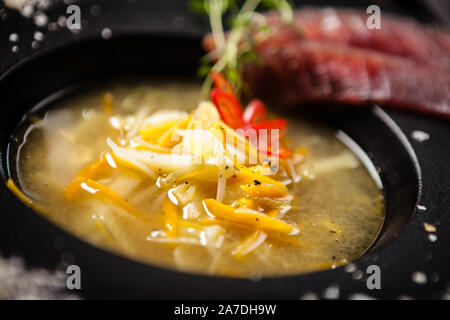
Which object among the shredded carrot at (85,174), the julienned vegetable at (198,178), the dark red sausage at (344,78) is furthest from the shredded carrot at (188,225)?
the dark red sausage at (344,78)

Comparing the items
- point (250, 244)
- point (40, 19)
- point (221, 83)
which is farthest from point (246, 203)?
point (40, 19)

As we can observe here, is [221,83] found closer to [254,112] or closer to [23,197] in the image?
[254,112]

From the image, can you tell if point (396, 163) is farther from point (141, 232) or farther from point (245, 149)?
point (141, 232)

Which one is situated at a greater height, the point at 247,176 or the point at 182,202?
the point at 247,176

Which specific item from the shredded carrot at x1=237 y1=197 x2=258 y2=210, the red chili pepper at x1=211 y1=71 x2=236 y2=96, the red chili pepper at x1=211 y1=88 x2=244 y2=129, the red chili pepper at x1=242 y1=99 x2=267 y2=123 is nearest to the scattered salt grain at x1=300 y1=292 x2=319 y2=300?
the shredded carrot at x1=237 y1=197 x2=258 y2=210

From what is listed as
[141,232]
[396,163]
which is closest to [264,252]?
[141,232]

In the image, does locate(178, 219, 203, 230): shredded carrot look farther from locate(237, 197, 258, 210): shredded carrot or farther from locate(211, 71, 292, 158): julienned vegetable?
locate(211, 71, 292, 158): julienned vegetable

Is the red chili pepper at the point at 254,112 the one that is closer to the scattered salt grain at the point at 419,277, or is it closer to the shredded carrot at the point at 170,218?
the shredded carrot at the point at 170,218
